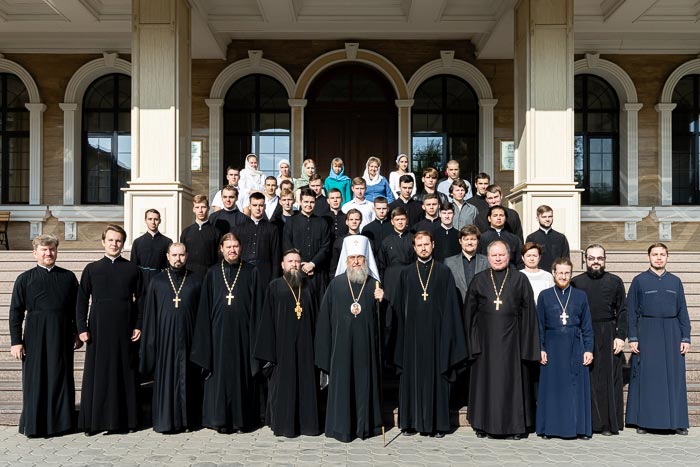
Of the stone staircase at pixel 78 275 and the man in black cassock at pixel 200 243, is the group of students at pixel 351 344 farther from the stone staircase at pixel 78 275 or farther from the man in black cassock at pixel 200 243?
the man in black cassock at pixel 200 243

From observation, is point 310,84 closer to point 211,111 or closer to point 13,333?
point 211,111

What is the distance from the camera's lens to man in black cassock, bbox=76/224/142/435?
6488 millimetres

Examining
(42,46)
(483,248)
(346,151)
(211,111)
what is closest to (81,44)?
(42,46)

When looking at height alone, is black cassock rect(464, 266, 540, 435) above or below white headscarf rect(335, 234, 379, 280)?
below

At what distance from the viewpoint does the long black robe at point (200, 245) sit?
26.7 feet

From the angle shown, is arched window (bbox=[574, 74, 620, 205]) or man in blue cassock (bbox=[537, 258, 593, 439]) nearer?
man in blue cassock (bbox=[537, 258, 593, 439])

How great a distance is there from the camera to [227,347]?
6.80 m

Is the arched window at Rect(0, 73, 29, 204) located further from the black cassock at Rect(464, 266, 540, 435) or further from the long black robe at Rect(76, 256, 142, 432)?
the black cassock at Rect(464, 266, 540, 435)

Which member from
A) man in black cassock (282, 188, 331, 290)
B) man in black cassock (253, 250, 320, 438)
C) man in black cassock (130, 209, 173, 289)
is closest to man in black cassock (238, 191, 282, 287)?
man in black cassock (282, 188, 331, 290)

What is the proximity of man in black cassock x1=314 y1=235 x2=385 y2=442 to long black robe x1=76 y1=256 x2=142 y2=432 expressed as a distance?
1.78 meters

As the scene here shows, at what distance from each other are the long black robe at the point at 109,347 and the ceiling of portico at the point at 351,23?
5.61 meters

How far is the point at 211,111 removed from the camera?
13.8m

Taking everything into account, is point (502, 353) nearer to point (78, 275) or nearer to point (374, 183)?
point (374, 183)

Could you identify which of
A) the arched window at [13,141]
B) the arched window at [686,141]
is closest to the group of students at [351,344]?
the arched window at [686,141]
